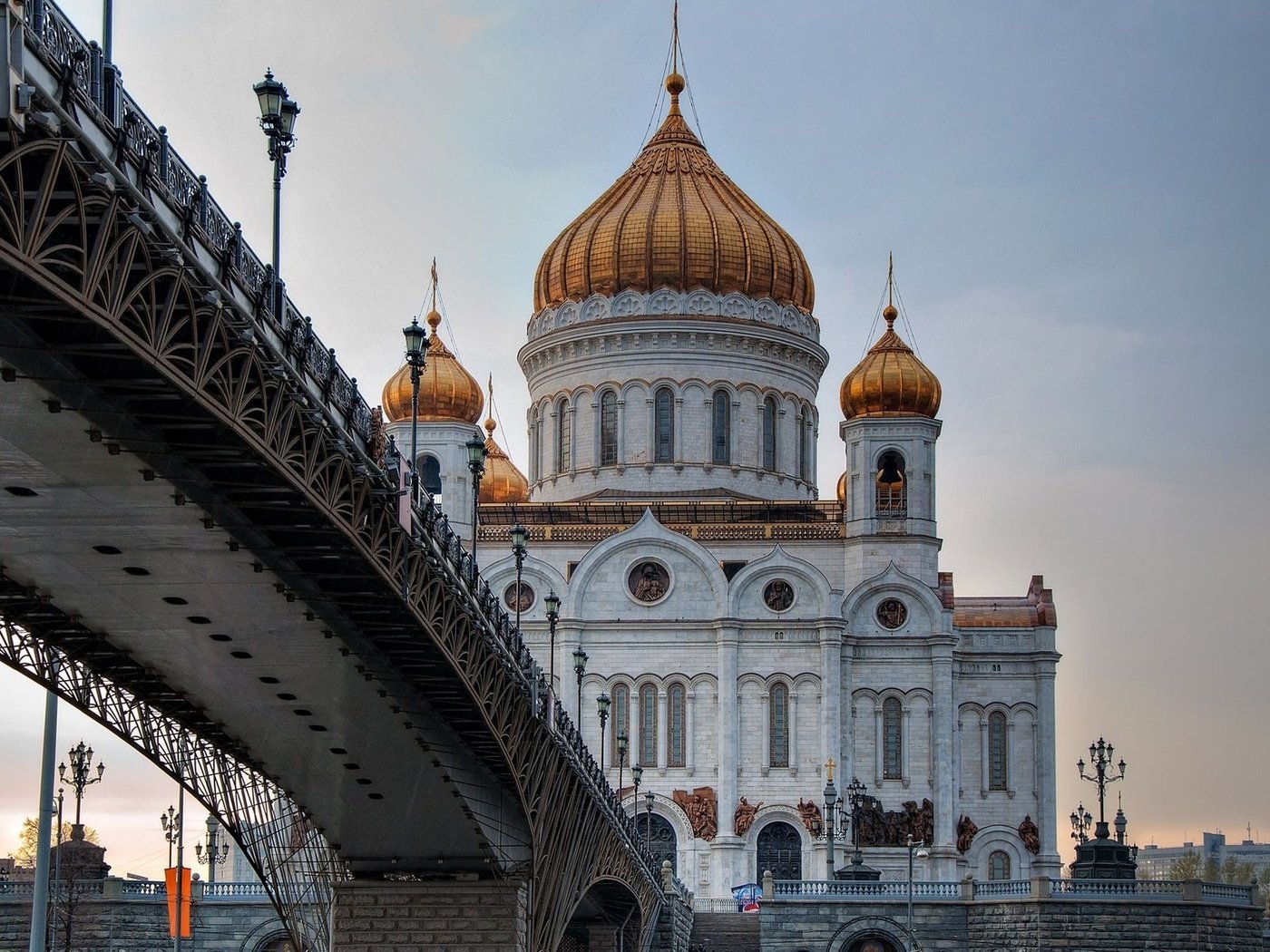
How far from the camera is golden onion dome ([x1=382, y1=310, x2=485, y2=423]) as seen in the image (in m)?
81.1

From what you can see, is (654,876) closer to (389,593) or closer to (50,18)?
(389,593)

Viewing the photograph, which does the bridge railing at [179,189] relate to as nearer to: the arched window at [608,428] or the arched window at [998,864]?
the arched window at [998,864]

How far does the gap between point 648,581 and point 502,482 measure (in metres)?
15.8

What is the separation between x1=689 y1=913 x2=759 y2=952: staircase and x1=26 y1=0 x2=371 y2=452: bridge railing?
42.1m

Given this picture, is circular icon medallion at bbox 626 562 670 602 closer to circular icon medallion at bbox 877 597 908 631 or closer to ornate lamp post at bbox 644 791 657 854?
ornate lamp post at bbox 644 791 657 854

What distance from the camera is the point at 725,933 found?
67188mm

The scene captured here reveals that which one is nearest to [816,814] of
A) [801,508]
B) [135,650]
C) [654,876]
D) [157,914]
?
[801,508]

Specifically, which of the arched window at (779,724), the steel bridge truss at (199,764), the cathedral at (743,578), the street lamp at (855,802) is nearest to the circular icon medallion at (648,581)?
the cathedral at (743,578)

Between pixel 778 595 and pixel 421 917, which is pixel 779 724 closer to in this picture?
pixel 778 595

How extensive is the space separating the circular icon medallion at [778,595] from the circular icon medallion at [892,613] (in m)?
2.89

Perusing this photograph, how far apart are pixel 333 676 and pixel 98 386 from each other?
40.2 feet

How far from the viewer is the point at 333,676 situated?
105 ft

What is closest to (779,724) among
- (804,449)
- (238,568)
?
(804,449)

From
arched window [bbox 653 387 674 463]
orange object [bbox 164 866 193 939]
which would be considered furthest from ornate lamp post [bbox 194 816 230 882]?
arched window [bbox 653 387 674 463]
